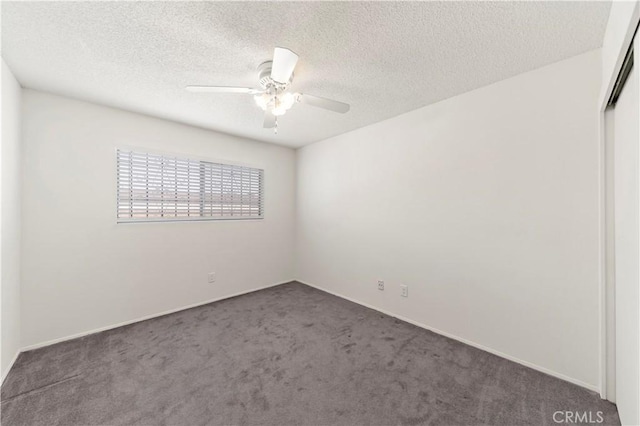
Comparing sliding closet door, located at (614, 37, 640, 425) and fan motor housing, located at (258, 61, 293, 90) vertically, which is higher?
fan motor housing, located at (258, 61, 293, 90)

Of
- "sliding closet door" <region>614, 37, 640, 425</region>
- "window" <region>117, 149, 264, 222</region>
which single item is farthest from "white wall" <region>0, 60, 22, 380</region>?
"sliding closet door" <region>614, 37, 640, 425</region>

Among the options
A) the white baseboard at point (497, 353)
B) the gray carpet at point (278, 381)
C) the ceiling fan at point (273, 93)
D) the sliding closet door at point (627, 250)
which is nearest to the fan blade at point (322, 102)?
the ceiling fan at point (273, 93)

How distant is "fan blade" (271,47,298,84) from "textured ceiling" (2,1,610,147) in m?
0.25

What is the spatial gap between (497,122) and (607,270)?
1.30 m

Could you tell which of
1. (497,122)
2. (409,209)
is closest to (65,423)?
(409,209)

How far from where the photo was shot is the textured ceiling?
1.36 m

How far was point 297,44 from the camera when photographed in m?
1.61

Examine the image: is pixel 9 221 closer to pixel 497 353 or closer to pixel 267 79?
pixel 267 79

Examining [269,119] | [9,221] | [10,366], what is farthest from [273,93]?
[10,366]

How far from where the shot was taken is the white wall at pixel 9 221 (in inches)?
71.1

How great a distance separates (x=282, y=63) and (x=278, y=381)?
2111 mm

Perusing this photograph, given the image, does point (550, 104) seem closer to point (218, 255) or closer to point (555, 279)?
point (555, 279)
